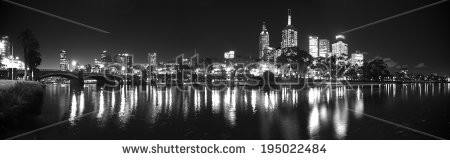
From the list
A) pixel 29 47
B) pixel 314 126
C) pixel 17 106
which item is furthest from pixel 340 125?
pixel 29 47

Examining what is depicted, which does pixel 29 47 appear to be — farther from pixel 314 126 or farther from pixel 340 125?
pixel 340 125

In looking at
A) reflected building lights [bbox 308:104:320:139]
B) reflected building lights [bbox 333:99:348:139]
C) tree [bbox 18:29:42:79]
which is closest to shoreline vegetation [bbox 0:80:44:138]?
reflected building lights [bbox 308:104:320:139]

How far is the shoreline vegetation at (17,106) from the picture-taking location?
17.7m

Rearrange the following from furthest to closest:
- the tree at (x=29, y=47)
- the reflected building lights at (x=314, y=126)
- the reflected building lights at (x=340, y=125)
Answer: the tree at (x=29, y=47) < the reflected building lights at (x=340, y=125) < the reflected building lights at (x=314, y=126)

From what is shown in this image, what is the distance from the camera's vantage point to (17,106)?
19.5 meters

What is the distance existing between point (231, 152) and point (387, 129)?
35.1 ft

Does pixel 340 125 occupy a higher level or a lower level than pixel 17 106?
lower

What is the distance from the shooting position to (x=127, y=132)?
1777cm

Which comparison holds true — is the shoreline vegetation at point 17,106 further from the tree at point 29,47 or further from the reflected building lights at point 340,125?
the tree at point 29,47

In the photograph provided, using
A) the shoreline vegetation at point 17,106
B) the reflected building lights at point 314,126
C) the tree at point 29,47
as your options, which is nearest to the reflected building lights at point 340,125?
the reflected building lights at point 314,126

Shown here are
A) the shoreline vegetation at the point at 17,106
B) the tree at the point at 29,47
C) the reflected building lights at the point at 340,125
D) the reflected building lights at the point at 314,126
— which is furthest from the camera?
the tree at the point at 29,47

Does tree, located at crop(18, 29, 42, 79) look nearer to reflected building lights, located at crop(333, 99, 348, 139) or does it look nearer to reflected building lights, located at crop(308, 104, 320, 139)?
reflected building lights, located at crop(308, 104, 320, 139)

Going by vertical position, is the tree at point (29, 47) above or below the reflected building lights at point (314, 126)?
above

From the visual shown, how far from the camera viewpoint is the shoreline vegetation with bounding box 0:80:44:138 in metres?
17.7
